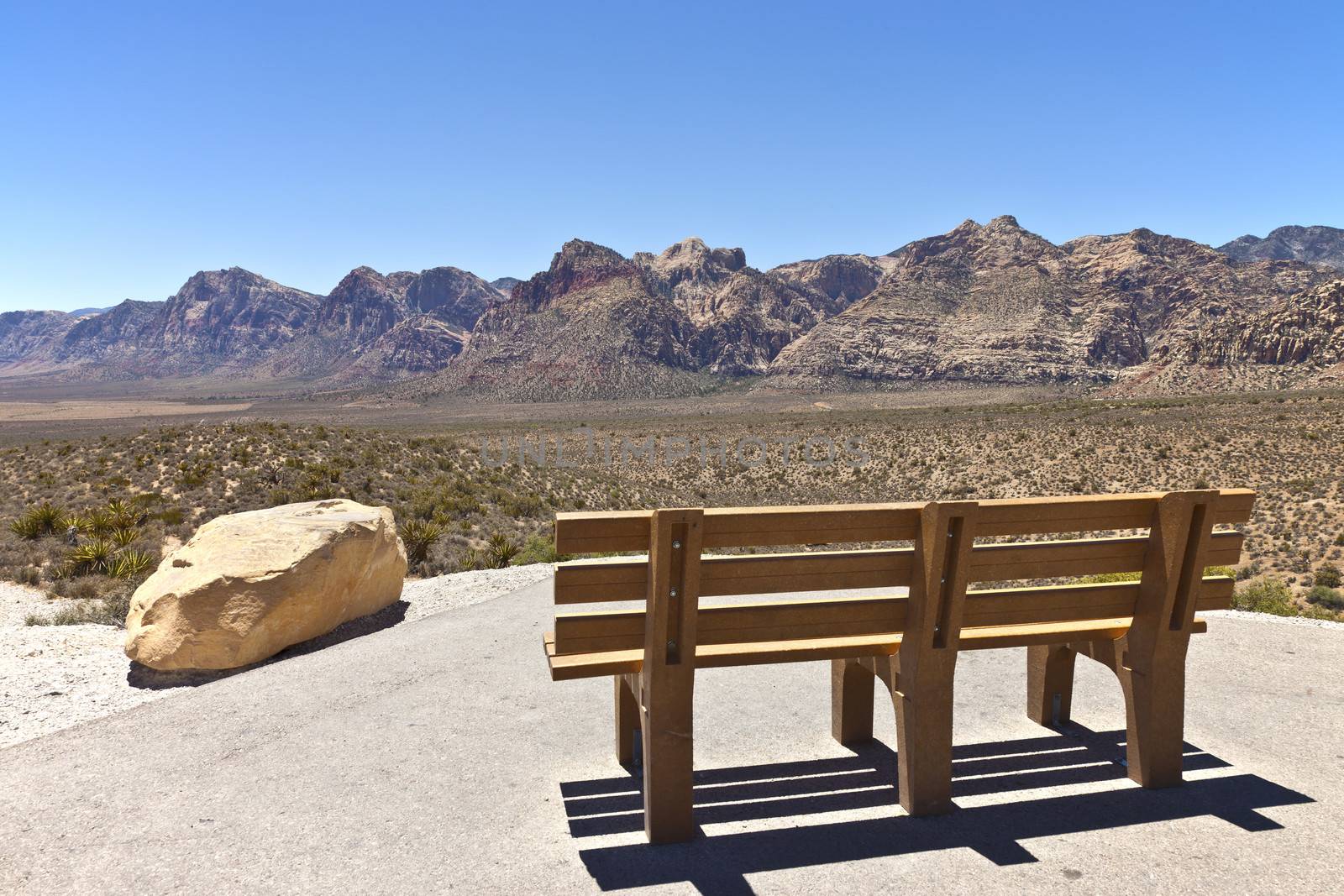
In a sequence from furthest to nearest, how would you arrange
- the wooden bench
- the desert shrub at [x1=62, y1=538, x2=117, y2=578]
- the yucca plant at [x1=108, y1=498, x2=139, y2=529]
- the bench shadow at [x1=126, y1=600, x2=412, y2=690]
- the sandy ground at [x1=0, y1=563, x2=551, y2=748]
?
the yucca plant at [x1=108, y1=498, x2=139, y2=529]
the desert shrub at [x1=62, y1=538, x2=117, y2=578]
the bench shadow at [x1=126, y1=600, x2=412, y2=690]
the sandy ground at [x1=0, y1=563, x2=551, y2=748]
the wooden bench

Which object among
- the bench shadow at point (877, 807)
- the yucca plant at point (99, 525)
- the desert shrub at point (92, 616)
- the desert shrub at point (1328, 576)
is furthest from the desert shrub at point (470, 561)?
the desert shrub at point (1328, 576)

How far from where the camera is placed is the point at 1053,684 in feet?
18.3

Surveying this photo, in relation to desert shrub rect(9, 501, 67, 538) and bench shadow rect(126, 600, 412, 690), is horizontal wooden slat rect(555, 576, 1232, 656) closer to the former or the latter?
bench shadow rect(126, 600, 412, 690)

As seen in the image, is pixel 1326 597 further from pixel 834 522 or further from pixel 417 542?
pixel 417 542

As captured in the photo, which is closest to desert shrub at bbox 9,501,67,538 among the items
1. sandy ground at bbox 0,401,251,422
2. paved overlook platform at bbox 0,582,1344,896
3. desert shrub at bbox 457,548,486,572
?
desert shrub at bbox 457,548,486,572

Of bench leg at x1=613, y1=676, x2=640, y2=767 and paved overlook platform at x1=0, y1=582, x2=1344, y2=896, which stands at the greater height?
bench leg at x1=613, y1=676, x2=640, y2=767

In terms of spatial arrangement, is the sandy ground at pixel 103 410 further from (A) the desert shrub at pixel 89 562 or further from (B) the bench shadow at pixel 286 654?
(B) the bench shadow at pixel 286 654

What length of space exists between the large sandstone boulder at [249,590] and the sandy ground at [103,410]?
4908 inches

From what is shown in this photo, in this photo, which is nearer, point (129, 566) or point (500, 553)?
point (129, 566)

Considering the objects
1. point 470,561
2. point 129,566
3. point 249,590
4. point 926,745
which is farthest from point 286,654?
point 926,745

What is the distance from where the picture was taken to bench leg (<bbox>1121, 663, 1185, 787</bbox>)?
4.53m

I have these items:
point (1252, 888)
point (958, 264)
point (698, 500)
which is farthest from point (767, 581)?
point (958, 264)

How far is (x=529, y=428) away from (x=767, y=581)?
66970 millimetres

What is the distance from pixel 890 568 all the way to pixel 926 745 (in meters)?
1.07
